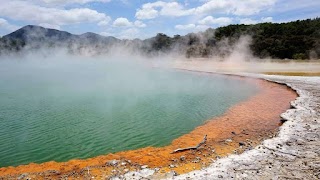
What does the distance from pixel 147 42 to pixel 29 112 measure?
8300cm

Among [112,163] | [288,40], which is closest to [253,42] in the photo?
[288,40]

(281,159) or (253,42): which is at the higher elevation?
(253,42)

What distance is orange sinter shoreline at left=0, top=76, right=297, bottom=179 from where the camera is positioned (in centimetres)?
833

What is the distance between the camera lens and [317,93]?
1833cm

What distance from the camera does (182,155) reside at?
941 cm

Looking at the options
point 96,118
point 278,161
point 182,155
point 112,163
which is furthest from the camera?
point 96,118

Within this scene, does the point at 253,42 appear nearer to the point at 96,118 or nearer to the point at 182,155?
the point at 96,118

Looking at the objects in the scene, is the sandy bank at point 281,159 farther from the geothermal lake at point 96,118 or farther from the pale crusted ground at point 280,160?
the geothermal lake at point 96,118

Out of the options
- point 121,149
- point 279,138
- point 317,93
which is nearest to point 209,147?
point 279,138

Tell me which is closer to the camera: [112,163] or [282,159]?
[282,159]

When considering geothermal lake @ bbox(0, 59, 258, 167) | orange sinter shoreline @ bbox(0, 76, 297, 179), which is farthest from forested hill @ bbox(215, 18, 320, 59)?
orange sinter shoreline @ bbox(0, 76, 297, 179)

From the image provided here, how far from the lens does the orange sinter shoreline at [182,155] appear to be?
833 cm

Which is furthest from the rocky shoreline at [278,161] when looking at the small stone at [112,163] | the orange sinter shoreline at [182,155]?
the small stone at [112,163]

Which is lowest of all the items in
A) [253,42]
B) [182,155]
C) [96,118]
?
[182,155]
